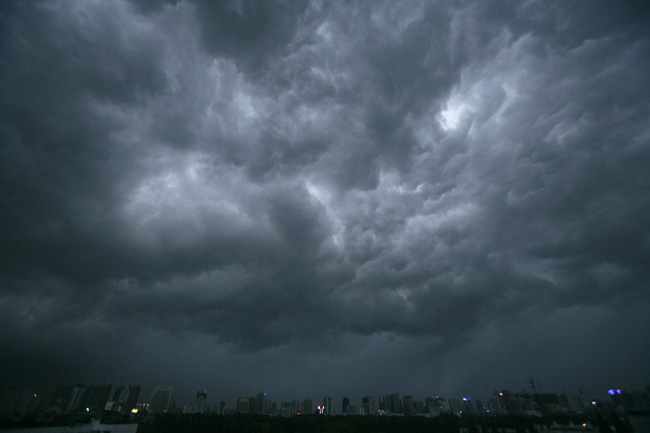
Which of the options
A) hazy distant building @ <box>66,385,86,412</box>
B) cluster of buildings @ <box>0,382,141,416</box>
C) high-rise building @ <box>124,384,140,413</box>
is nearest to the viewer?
cluster of buildings @ <box>0,382,141,416</box>

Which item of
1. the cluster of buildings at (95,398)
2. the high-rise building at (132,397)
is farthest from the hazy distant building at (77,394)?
the high-rise building at (132,397)

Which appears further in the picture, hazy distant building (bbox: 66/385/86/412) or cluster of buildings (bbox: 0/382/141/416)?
hazy distant building (bbox: 66/385/86/412)

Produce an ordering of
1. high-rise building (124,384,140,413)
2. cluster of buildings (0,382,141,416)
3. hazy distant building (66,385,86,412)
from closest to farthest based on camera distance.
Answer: cluster of buildings (0,382,141,416) < hazy distant building (66,385,86,412) < high-rise building (124,384,140,413)

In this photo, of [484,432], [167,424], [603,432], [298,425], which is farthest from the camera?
[298,425]

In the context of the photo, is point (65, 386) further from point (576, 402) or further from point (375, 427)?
point (576, 402)

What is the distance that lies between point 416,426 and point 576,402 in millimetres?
148795

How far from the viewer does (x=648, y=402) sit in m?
50.6

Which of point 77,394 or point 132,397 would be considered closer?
point 77,394

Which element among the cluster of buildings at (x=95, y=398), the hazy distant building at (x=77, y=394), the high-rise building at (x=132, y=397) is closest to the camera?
the cluster of buildings at (x=95, y=398)

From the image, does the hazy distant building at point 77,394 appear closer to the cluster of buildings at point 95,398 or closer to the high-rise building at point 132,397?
the cluster of buildings at point 95,398

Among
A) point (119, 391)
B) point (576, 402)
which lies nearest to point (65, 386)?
point (119, 391)

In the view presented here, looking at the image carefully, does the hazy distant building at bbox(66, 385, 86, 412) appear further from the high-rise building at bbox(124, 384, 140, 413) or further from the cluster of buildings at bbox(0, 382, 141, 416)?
the high-rise building at bbox(124, 384, 140, 413)

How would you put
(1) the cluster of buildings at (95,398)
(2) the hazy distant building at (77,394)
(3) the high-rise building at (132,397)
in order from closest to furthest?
(1) the cluster of buildings at (95,398) → (2) the hazy distant building at (77,394) → (3) the high-rise building at (132,397)

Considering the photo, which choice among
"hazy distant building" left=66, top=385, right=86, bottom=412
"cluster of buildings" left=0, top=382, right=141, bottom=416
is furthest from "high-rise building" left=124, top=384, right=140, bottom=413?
"hazy distant building" left=66, top=385, right=86, bottom=412
